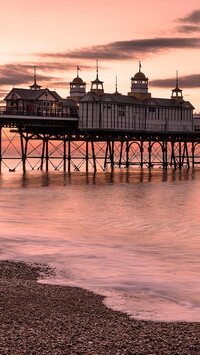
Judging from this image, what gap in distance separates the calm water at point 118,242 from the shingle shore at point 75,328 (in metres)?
0.98

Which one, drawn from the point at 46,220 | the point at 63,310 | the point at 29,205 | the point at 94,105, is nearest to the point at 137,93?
the point at 94,105

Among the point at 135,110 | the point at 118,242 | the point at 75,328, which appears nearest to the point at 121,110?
the point at 135,110

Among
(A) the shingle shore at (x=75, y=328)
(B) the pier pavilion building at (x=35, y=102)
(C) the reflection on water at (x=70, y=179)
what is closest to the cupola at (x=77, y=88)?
(B) the pier pavilion building at (x=35, y=102)

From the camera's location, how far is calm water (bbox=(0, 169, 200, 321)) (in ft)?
54.9

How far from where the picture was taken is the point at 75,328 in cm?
1263

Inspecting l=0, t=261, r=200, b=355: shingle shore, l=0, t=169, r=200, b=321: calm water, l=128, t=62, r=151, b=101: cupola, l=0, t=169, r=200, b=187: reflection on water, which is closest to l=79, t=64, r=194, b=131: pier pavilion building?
l=128, t=62, r=151, b=101: cupola

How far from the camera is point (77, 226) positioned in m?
33.1

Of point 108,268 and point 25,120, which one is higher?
point 25,120

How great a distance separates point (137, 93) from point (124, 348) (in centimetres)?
8260

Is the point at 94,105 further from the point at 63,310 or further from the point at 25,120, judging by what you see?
the point at 63,310

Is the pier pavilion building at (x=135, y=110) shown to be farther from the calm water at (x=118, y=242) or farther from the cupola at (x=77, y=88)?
the calm water at (x=118, y=242)

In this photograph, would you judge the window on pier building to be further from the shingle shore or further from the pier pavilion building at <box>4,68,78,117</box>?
the shingle shore

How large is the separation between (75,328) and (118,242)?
1440cm

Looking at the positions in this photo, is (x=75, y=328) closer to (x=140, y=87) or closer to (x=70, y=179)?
(x=70, y=179)
